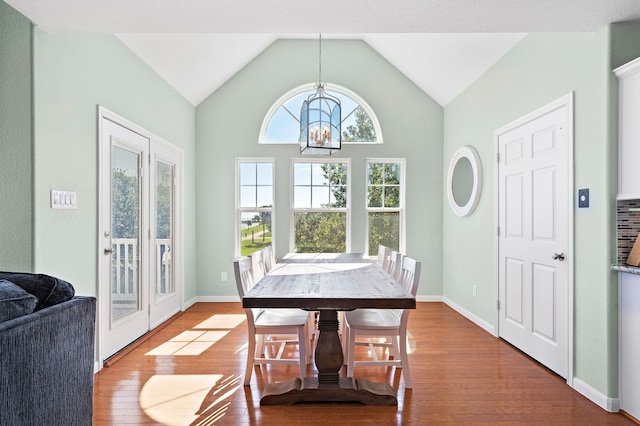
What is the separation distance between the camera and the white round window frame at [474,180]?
14.3 feet

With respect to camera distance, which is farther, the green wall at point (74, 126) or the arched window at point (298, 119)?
the arched window at point (298, 119)

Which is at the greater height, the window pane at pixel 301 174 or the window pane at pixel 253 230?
the window pane at pixel 301 174

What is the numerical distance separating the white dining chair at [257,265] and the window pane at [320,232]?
1.88m

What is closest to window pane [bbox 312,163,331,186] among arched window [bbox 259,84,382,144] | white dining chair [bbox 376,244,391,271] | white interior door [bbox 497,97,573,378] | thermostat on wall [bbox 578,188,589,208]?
arched window [bbox 259,84,382,144]

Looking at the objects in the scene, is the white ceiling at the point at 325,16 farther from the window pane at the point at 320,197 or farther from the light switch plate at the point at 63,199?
the window pane at the point at 320,197

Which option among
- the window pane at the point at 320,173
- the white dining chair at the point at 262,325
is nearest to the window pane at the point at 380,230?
the window pane at the point at 320,173

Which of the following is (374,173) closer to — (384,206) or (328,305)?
(384,206)

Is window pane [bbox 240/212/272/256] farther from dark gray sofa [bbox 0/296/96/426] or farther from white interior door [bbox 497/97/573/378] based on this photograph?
dark gray sofa [bbox 0/296/96/426]

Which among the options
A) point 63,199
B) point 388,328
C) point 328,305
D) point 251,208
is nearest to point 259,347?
point 388,328

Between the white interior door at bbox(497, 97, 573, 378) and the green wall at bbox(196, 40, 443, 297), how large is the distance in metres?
1.61

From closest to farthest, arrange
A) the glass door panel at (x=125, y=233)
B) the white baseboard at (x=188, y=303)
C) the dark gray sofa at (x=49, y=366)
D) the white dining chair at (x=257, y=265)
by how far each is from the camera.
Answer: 1. the dark gray sofa at (x=49, y=366)
2. the white dining chair at (x=257, y=265)
3. the glass door panel at (x=125, y=233)
4. the white baseboard at (x=188, y=303)

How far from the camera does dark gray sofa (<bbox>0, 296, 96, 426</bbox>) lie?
1.30 meters

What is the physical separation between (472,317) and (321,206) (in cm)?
235

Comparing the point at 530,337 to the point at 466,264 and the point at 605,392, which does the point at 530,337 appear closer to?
the point at 605,392
